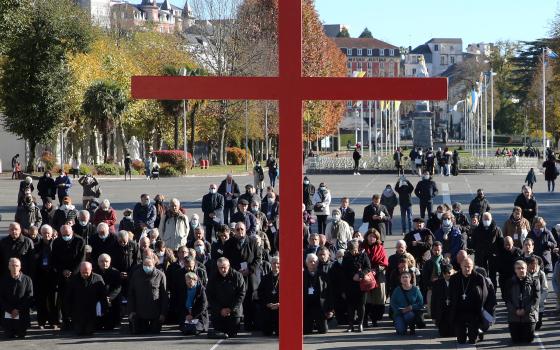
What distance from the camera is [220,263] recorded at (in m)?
16.2

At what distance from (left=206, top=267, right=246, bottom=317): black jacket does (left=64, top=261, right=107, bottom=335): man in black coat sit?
1.64m

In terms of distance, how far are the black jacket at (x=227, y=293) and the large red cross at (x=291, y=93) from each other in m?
10.2

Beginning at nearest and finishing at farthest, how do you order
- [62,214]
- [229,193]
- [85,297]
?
[85,297], [62,214], [229,193]

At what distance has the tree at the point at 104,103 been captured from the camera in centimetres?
6762

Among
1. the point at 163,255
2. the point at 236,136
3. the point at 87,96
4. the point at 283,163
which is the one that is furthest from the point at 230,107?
the point at 283,163

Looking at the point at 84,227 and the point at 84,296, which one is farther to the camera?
the point at 84,227

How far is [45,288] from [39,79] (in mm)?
48762

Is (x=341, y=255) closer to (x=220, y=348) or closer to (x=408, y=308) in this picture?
(x=408, y=308)

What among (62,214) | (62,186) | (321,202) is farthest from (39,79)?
(62,214)

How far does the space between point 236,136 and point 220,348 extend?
72125 mm

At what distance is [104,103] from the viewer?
6744 cm

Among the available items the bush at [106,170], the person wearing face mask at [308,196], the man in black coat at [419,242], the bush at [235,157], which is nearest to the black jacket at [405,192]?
the person wearing face mask at [308,196]

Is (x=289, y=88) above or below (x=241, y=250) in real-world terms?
above

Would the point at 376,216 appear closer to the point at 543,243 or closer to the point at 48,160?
the point at 543,243
